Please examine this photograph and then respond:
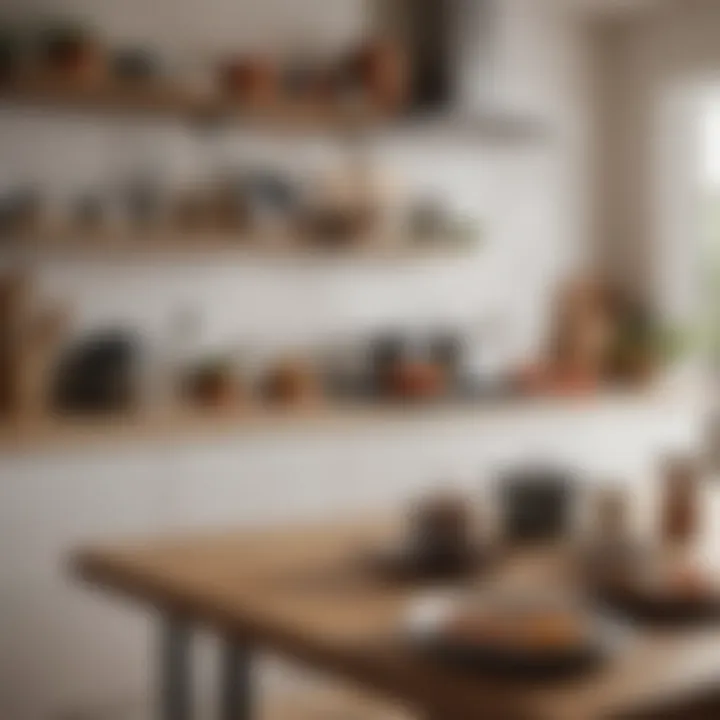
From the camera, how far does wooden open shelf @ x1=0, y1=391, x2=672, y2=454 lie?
3.79 metres

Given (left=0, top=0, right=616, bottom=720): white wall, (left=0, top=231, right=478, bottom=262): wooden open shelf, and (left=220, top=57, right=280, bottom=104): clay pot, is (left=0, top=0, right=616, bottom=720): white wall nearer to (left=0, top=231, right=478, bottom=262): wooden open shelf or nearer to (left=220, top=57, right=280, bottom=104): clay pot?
(left=0, top=231, right=478, bottom=262): wooden open shelf

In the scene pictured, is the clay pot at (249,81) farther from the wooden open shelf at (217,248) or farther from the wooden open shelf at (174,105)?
the wooden open shelf at (217,248)

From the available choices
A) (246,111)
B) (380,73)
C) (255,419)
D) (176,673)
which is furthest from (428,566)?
(380,73)

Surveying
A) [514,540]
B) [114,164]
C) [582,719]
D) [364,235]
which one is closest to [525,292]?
[364,235]

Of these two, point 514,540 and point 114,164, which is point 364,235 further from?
point 514,540

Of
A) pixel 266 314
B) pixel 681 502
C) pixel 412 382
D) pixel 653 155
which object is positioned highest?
pixel 653 155

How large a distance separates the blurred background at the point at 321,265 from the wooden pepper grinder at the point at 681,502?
1.04 m

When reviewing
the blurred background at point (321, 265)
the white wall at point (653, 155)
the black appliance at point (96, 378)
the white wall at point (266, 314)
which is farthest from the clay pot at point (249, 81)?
the white wall at point (653, 155)

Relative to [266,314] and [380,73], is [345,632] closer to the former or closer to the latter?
[266,314]

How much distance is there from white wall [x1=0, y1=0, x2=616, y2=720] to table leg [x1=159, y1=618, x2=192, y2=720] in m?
1.06

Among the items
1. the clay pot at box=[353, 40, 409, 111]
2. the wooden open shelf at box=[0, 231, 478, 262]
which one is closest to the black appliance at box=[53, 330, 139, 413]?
the wooden open shelf at box=[0, 231, 478, 262]

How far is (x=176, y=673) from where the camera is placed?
2723mm

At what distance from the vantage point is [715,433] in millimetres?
3670

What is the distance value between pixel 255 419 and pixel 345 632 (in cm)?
220
